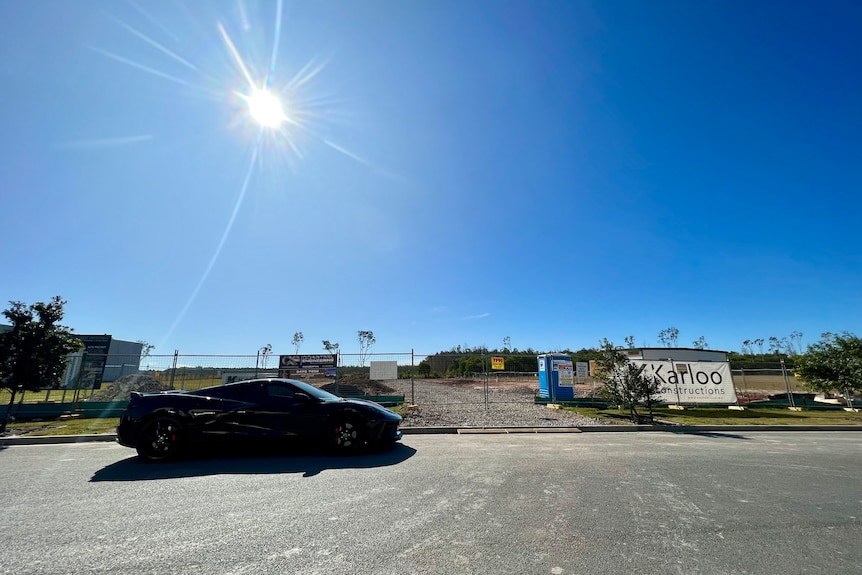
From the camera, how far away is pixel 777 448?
299 inches

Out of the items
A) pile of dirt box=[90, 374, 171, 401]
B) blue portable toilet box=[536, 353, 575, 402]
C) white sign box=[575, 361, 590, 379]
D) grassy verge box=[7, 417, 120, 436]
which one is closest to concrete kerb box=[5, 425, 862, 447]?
grassy verge box=[7, 417, 120, 436]

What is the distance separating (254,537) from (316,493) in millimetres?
1224

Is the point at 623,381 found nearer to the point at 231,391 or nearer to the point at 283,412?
the point at 283,412

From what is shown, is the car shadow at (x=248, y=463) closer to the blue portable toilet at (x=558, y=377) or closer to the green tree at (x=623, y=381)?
the green tree at (x=623, y=381)

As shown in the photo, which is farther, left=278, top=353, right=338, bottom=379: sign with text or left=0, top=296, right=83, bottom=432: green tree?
left=278, top=353, right=338, bottom=379: sign with text

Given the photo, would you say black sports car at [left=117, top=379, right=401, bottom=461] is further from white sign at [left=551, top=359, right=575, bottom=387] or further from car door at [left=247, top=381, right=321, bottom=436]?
white sign at [left=551, top=359, right=575, bottom=387]

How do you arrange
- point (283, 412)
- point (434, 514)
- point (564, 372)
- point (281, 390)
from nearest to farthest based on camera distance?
point (434, 514)
point (283, 412)
point (281, 390)
point (564, 372)

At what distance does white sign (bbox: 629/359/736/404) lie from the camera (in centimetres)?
1515

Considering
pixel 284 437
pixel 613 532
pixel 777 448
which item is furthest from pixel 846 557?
pixel 284 437

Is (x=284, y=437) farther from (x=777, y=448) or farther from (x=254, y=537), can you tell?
(x=777, y=448)

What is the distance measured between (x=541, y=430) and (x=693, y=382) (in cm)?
996

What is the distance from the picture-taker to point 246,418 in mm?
6512

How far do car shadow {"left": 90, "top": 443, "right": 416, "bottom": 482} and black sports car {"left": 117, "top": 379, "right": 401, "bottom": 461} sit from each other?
299mm

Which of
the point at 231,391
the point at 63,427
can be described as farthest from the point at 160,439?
the point at 63,427
